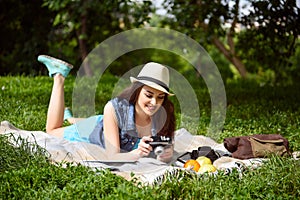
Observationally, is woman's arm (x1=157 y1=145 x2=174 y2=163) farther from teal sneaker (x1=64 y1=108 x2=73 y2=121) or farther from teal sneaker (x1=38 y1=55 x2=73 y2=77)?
teal sneaker (x1=64 y1=108 x2=73 y2=121)

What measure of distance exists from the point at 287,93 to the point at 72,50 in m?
5.69

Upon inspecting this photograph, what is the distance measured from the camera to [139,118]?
4.92 metres

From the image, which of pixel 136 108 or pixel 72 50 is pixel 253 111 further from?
pixel 72 50

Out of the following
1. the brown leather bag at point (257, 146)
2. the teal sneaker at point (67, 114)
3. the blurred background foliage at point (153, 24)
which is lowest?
the brown leather bag at point (257, 146)

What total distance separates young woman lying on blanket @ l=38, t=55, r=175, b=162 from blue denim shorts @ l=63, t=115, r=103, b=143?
100 millimetres

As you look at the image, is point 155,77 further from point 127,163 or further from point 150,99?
point 127,163

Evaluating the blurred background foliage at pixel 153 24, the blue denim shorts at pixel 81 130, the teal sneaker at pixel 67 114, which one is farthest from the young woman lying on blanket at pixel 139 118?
the blurred background foliage at pixel 153 24

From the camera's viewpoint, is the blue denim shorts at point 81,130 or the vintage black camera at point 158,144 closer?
the vintage black camera at point 158,144

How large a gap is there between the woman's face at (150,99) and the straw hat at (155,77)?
0.23 ft

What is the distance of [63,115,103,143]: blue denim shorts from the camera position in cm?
538

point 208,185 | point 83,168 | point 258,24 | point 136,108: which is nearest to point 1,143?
point 83,168

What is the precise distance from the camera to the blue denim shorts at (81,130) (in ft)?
17.6

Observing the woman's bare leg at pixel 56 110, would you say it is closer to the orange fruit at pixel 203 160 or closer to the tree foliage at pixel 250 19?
the orange fruit at pixel 203 160

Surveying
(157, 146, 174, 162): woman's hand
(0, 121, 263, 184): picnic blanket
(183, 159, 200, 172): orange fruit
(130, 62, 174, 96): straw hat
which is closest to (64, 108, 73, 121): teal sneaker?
(0, 121, 263, 184): picnic blanket
